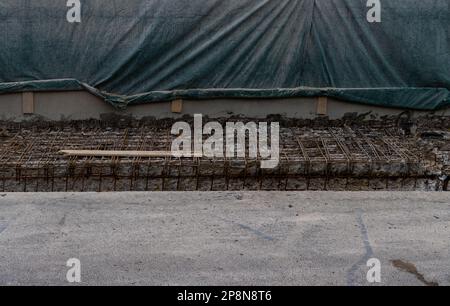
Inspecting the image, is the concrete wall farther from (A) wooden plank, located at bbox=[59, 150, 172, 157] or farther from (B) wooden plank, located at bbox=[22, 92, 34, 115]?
(A) wooden plank, located at bbox=[59, 150, 172, 157]

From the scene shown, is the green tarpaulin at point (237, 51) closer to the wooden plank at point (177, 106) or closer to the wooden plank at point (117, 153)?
the wooden plank at point (177, 106)

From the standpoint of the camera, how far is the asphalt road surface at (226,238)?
3.94m

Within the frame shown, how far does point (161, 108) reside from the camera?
26.3ft

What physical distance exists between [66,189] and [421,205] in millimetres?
3400

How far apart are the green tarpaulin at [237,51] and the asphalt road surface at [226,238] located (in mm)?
2808

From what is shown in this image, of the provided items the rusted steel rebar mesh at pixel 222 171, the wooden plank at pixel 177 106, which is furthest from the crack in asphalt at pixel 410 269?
the wooden plank at pixel 177 106

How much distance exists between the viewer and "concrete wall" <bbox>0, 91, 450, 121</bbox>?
791 cm

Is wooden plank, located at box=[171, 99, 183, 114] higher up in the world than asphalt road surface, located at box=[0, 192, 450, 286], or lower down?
higher up

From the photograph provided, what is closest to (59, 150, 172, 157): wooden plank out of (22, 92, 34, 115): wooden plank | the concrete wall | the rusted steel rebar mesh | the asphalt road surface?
the rusted steel rebar mesh

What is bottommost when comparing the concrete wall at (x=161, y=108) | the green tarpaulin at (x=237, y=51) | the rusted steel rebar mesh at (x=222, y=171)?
the rusted steel rebar mesh at (x=222, y=171)

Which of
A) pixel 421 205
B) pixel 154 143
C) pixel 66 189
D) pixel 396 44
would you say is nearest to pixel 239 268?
pixel 421 205

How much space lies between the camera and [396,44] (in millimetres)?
8062

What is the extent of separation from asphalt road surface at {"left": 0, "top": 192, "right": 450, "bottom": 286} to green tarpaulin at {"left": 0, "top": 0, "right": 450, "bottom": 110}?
9.21ft

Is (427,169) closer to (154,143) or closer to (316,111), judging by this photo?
(316,111)
